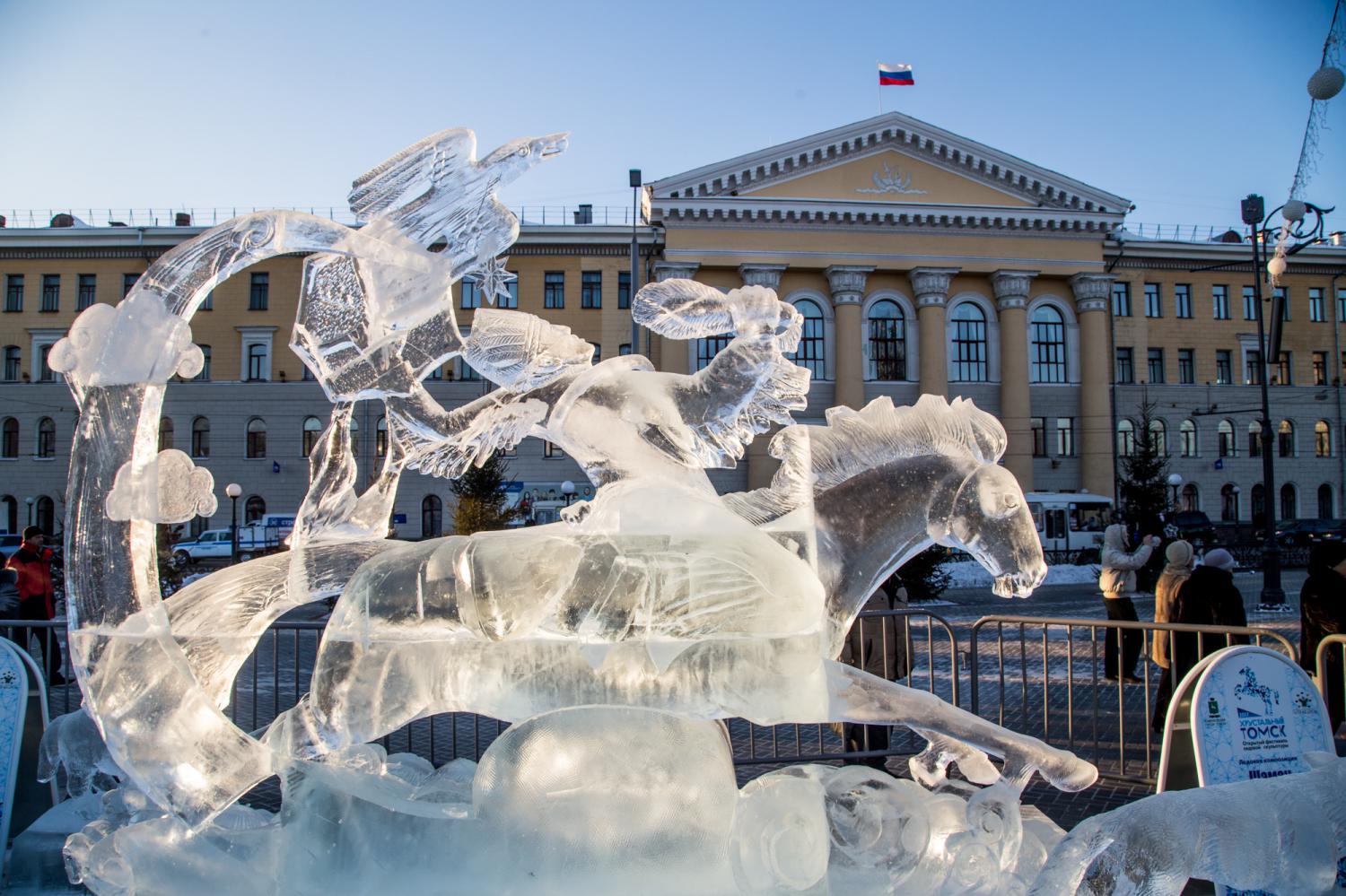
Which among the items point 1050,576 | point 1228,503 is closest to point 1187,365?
point 1228,503

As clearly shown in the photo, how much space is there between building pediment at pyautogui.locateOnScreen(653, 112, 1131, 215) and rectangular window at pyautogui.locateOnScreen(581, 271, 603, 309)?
4.06 meters

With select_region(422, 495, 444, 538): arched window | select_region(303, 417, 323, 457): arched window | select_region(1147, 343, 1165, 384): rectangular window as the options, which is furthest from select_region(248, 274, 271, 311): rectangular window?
select_region(1147, 343, 1165, 384): rectangular window

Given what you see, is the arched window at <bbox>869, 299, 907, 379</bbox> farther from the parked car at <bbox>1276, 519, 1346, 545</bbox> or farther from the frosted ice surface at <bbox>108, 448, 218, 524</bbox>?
the frosted ice surface at <bbox>108, 448, 218, 524</bbox>

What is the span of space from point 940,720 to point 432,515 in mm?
33827

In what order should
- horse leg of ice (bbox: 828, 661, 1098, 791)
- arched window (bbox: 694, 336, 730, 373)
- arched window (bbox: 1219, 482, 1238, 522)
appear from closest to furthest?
horse leg of ice (bbox: 828, 661, 1098, 791) < arched window (bbox: 694, 336, 730, 373) < arched window (bbox: 1219, 482, 1238, 522)

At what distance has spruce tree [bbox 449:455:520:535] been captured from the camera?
19156 millimetres

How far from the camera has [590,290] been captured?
121ft

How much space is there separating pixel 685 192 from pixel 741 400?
108 feet

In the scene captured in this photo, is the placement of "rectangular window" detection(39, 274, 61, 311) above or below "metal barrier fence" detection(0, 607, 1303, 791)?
above

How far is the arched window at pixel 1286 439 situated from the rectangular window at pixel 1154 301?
7.26 metres

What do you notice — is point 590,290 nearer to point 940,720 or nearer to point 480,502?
point 480,502

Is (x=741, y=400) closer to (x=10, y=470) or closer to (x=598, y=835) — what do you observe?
(x=598, y=835)

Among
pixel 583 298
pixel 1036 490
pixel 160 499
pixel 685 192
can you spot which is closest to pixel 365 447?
pixel 583 298

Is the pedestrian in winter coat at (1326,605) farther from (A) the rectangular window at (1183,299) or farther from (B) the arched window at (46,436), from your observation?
(B) the arched window at (46,436)
